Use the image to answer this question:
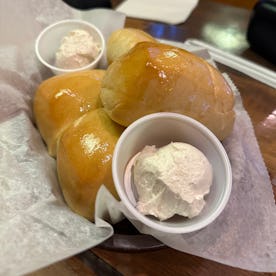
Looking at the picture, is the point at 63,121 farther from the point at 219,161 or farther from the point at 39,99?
the point at 219,161

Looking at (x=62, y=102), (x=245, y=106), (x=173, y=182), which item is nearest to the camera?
(x=173, y=182)

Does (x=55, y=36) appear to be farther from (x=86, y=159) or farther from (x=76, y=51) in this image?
(x=86, y=159)

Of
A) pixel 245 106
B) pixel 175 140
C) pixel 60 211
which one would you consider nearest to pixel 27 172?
pixel 60 211

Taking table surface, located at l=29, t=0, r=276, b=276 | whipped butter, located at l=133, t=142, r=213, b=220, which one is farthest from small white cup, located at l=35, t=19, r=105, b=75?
whipped butter, located at l=133, t=142, r=213, b=220

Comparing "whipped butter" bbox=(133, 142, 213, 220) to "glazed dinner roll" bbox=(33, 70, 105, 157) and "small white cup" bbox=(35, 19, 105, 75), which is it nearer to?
"glazed dinner roll" bbox=(33, 70, 105, 157)

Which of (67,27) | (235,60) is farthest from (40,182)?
(235,60)

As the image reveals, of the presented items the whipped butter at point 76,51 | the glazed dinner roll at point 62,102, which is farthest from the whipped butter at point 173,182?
the whipped butter at point 76,51
